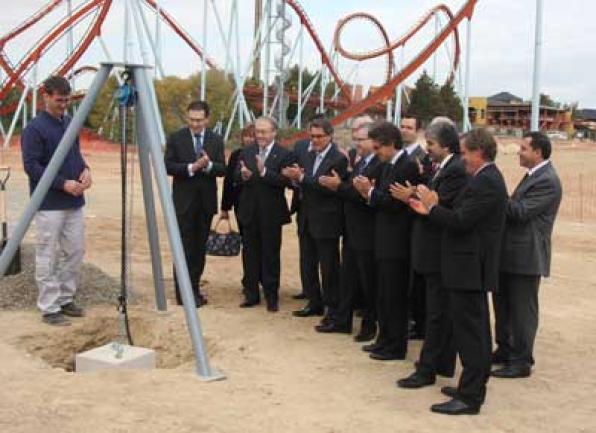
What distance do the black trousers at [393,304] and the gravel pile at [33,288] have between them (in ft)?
10.0

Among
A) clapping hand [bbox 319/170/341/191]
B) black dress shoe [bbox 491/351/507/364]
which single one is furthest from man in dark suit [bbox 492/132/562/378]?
clapping hand [bbox 319/170/341/191]

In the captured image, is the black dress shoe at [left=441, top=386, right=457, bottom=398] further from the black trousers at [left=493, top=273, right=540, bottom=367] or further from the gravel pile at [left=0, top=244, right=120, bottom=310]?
the gravel pile at [left=0, top=244, right=120, bottom=310]

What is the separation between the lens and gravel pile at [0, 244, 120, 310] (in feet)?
24.8

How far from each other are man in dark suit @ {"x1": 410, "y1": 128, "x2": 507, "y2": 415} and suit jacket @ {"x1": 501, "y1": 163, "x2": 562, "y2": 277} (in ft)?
3.17

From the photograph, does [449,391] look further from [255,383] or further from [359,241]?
[359,241]

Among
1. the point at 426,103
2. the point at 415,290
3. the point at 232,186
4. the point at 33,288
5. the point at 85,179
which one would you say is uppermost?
the point at 426,103

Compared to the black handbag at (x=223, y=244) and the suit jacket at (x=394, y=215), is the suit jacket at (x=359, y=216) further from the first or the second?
the black handbag at (x=223, y=244)

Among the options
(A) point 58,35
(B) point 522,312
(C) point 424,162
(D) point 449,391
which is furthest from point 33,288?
(A) point 58,35

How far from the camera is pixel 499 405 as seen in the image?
5.15m

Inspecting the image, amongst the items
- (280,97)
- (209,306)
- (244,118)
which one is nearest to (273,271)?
(209,306)

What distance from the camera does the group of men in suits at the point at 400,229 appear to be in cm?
482

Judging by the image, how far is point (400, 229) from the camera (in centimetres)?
589

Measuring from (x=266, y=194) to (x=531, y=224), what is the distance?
2795 millimetres

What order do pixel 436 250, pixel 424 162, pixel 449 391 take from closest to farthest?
1. pixel 449 391
2. pixel 436 250
3. pixel 424 162
